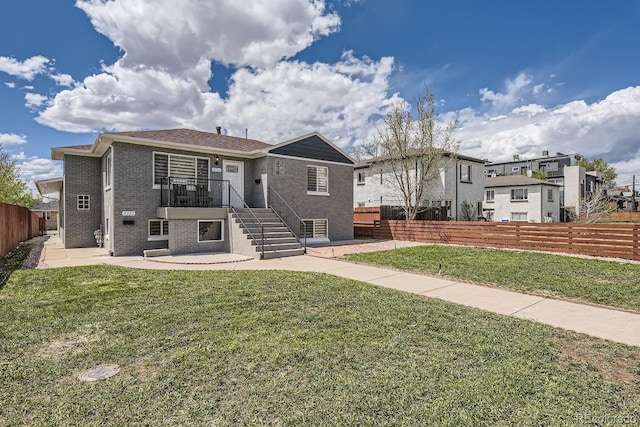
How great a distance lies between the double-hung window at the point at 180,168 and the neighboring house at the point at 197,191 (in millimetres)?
39

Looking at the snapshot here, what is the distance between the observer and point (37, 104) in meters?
20.0

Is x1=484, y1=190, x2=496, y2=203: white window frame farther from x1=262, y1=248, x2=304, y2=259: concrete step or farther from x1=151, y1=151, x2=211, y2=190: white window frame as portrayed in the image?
x1=151, y1=151, x2=211, y2=190: white window frame

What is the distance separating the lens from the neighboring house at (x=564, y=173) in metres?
39.3

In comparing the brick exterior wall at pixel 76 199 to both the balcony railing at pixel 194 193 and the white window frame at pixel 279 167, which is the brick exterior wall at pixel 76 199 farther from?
the white window frame at pixel 279 167

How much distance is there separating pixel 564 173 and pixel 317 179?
1587 inches

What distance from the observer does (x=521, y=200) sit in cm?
3091

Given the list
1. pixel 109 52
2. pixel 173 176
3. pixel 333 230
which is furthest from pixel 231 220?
pixel 109 52

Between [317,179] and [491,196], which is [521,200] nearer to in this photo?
[491,196]

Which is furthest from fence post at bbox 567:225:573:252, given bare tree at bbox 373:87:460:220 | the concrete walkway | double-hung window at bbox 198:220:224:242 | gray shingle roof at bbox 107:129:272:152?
double-hung window at bbox 198:220:224:242

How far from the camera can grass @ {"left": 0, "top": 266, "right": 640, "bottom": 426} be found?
261 centimetres

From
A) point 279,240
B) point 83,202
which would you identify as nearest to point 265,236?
point 279,240

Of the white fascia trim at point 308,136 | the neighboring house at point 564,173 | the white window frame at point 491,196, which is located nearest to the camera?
the white fascia trim at point 308,136

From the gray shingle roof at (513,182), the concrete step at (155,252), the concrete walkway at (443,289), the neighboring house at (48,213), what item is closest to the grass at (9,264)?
the concrete walkway at (443,289)

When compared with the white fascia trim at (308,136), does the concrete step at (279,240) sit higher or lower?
lower
